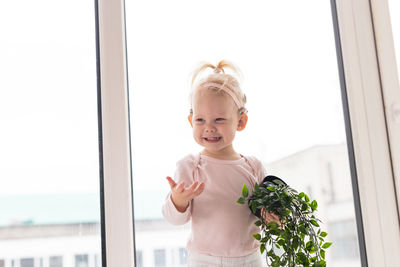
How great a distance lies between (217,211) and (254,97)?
0.48 m

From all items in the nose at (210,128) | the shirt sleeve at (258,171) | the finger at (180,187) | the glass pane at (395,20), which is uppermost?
the glass pane at (395,20)

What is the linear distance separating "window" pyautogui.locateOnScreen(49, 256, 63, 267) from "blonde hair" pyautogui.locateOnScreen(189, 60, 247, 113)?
1.86 feet

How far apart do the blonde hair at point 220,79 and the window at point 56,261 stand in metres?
0.57

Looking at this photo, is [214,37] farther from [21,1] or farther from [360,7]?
[21,1]

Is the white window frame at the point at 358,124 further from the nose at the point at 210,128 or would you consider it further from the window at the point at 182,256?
the nose at the point at 210,128

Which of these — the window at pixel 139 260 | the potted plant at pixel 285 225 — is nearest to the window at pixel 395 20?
the potted plant at pixel 285 225

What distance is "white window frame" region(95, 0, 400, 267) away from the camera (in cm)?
122

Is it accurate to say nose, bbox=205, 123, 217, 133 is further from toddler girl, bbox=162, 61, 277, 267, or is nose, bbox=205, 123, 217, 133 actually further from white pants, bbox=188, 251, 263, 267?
white pants, bbox=188, 251, 263, 267

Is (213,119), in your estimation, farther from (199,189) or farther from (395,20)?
(395,20)

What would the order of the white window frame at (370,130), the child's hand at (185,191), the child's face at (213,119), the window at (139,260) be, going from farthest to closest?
the white window frame at (370,130), the window at (139,260), the child's face at (213,119), the child's hand at (185,191)

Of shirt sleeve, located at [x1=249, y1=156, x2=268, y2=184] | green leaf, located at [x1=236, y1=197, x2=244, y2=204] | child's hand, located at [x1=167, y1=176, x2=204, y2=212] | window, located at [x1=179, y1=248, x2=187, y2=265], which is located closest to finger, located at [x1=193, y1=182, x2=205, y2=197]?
child's hand, located at [x1=167, y1=176, x2=204, y2=212]

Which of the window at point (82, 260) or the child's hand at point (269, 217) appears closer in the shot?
the child's hand at point (269, 217)

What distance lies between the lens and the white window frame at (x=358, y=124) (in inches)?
48.1

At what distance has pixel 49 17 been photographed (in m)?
1.31
